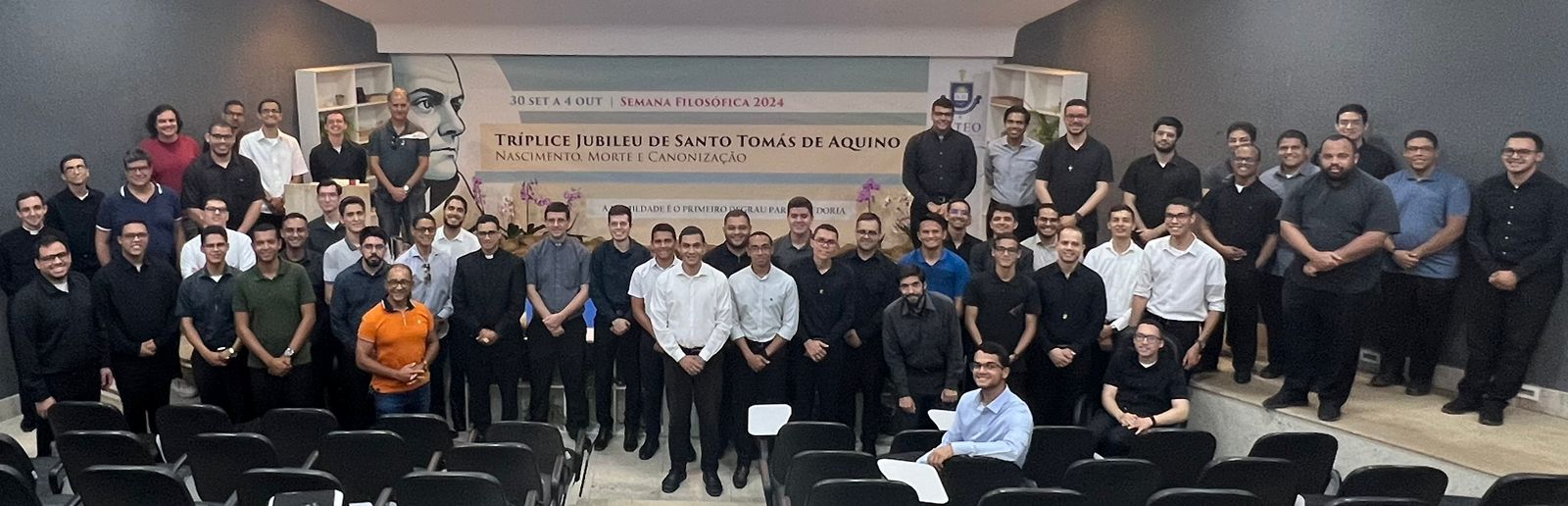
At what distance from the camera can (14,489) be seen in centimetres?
475

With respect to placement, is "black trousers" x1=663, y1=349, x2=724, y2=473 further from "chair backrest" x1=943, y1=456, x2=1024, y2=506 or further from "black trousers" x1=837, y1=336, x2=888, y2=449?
"chair backrest" x1=943, y1=456, x2=1024, y2=506

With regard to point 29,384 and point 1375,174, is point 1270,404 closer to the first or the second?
point 1375,174

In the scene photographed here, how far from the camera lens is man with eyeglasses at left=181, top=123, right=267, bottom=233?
7609 mm

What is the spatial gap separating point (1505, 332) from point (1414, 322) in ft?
1.73

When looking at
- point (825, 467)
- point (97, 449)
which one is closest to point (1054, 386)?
point (825, 467)

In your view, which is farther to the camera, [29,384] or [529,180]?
[529,180]

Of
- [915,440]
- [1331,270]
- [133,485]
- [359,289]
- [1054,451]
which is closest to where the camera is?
[133,485]

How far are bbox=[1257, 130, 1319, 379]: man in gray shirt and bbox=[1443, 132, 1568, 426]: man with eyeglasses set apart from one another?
0.85 metres

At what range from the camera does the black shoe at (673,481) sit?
676cm

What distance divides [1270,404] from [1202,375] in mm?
610

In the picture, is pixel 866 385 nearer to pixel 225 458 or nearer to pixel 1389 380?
pixel 1389 380

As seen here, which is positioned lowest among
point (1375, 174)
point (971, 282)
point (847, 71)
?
point (971, 282)

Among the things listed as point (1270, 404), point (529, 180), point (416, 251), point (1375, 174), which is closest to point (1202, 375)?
point (1270, 404)

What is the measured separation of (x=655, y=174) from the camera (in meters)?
10.5
